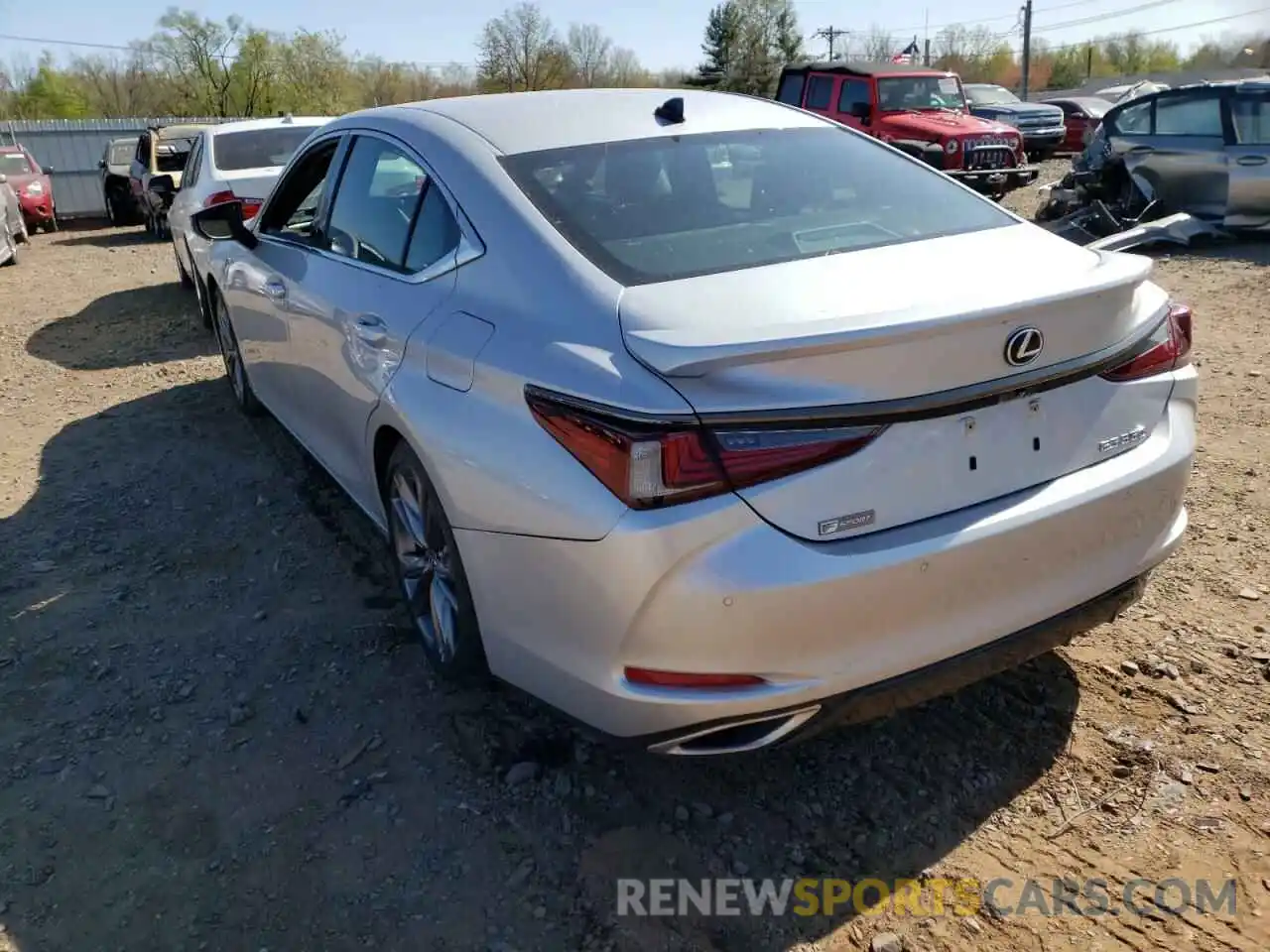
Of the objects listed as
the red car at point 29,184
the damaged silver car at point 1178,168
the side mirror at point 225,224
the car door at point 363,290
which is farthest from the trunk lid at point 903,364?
the red car at point 29,184

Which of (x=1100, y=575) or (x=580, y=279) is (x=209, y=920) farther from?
(x=1100, y=575)

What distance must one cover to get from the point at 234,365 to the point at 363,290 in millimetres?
3034

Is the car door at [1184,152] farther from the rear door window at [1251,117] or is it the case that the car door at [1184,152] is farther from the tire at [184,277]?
the tire at [184,277]

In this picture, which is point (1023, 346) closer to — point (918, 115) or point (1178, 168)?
point (1178, 168)

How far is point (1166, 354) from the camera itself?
102 inches

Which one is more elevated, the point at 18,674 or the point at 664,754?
the point at 664,754

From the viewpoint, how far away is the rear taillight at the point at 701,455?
80.6 inches

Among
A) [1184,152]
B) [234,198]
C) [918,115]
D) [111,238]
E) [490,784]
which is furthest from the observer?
[111,238]

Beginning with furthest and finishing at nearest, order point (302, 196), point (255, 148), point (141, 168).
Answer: point (141, 168) → point (255, 148) → point (302, 196)

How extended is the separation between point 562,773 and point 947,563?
4.02ft

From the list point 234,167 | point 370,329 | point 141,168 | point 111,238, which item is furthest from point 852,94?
point 370,329

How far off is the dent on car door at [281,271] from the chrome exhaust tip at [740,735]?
2.46m

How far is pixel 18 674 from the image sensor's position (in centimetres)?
346

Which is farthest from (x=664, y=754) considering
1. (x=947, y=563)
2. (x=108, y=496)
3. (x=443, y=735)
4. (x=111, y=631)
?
(x=108, y=496)
